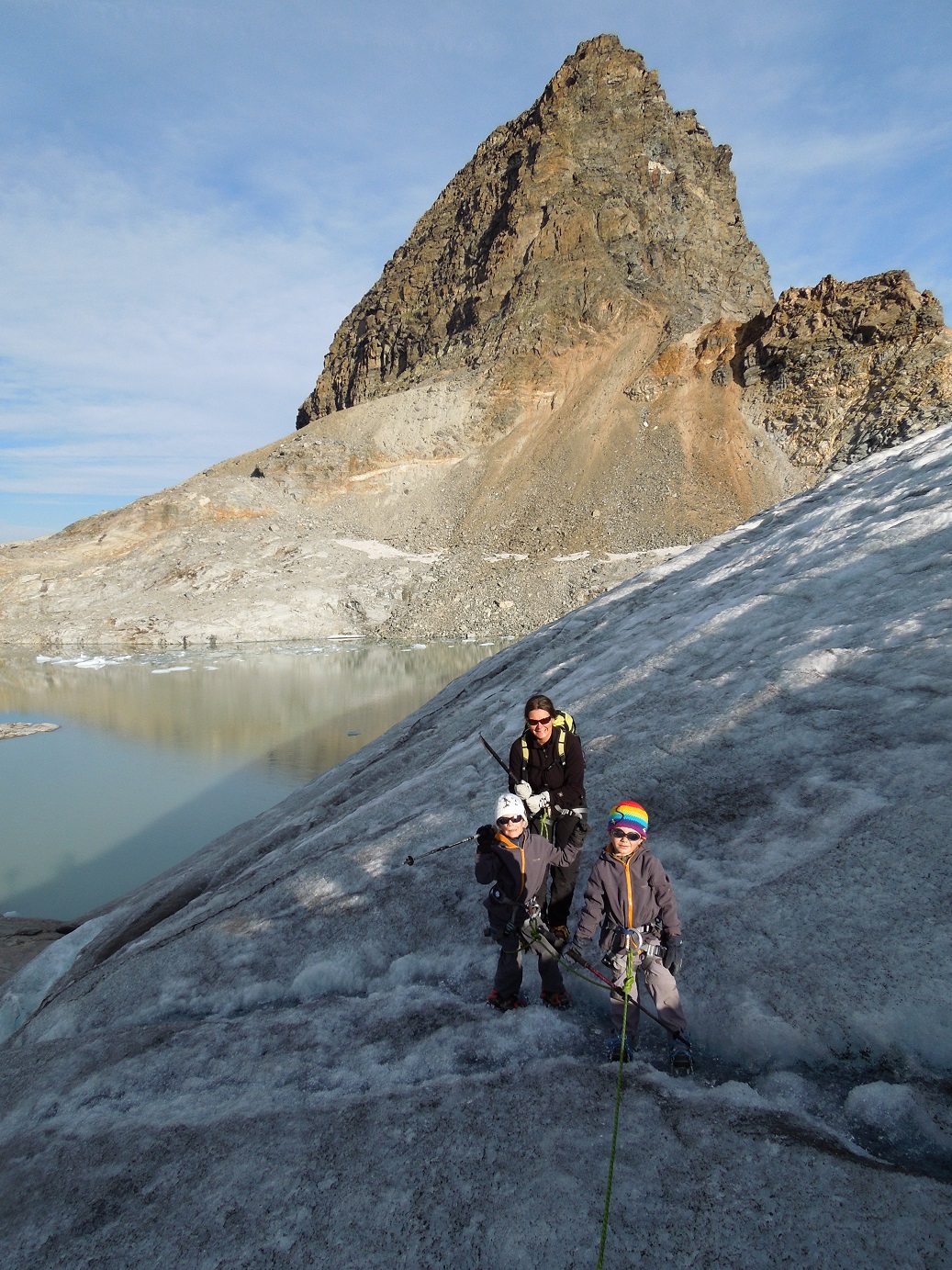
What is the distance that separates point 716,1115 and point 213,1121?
277 centimetres

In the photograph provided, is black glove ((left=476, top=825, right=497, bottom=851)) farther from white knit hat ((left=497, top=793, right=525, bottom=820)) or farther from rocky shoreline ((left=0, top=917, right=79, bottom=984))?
rocky shoreline ((left=0, top=917, right=79, bottom=984))

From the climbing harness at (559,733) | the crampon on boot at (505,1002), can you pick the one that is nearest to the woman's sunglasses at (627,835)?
the climbing harness at (559,733)

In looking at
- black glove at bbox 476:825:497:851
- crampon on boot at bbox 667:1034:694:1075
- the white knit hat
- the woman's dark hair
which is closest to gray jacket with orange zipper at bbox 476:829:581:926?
black glove at bbox 476:825:497:851

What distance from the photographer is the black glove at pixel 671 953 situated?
4.00m

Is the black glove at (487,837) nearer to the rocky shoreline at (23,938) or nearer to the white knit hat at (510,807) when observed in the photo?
the white knit hat at (510,807)

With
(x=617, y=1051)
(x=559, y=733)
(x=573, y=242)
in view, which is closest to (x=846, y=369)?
(x=573, y=242)

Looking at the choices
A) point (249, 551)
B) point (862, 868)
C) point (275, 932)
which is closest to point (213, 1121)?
point (275, 932)

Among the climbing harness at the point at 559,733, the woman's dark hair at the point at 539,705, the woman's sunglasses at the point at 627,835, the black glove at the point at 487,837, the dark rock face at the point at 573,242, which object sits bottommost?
the black glove at the point at 487,837

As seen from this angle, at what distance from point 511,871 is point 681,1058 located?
135 centimetres

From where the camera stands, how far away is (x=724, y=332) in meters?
64.1

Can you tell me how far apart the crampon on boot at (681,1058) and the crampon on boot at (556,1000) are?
780 millimetres

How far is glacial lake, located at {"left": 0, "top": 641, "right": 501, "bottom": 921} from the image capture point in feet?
48.6

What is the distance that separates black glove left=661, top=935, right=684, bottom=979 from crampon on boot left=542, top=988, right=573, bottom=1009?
2.63 feet

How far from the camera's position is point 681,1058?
147 inches
